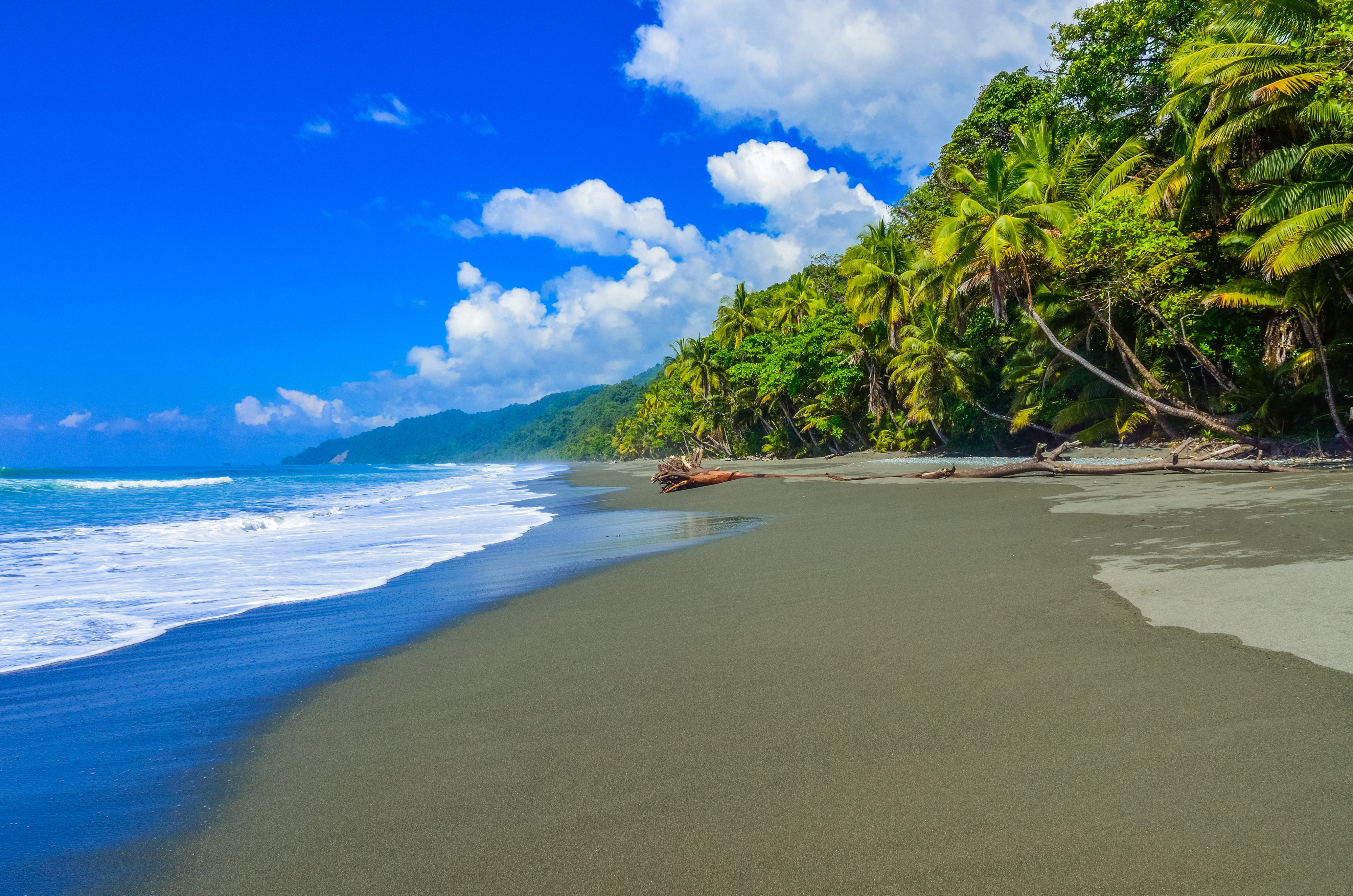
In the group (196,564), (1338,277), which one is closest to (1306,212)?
(1338,277)

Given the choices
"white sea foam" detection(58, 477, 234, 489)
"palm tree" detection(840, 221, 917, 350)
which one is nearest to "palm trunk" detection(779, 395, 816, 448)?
"palm tree" detection(840, 221, 917, 350)

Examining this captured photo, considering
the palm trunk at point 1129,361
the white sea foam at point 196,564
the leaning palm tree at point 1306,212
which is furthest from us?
the palm trunk at point 1129,361

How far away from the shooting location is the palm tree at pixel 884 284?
101 ft

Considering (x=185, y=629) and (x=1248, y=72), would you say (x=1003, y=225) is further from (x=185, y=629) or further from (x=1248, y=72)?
(x=185, y=629)

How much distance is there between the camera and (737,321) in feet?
157

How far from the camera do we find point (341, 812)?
7.35 feet

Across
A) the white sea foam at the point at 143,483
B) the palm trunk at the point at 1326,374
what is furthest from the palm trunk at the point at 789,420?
the white sea foam at the point at 143,483

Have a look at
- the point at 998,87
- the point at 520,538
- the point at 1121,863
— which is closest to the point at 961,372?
the point at 998,87

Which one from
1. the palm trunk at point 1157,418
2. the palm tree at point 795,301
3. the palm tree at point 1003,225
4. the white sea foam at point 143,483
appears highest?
the palm tree at point 795,301

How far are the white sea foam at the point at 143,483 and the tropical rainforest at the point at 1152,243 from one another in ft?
119

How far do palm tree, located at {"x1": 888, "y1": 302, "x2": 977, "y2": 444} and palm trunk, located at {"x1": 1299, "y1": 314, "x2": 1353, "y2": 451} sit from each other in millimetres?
13396

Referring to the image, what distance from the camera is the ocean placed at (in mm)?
2346

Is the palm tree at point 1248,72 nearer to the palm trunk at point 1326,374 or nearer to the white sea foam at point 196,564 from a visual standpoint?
the palm trunk at point 1326,374

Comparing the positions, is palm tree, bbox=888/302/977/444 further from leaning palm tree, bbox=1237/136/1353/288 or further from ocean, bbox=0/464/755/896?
ocean, bbox=0/464/755/896
